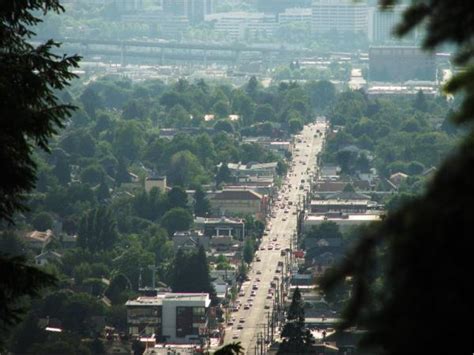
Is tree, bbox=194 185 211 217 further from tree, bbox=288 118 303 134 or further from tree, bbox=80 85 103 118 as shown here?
tree, bbox=80 85 103 118

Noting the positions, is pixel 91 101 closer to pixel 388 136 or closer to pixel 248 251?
pixel 388 136

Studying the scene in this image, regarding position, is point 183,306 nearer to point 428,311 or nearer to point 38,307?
point 38,307

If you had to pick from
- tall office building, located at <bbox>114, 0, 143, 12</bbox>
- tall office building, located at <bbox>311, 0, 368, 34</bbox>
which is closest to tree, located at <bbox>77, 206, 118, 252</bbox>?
tall office building, located at <bbox>311, 0, 368, 34</bbox>

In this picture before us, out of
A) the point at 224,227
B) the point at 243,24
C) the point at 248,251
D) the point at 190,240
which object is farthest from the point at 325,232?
the point at 243,24

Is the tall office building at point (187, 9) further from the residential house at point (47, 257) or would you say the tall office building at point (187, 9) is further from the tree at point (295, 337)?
the tree at point (295, 337)

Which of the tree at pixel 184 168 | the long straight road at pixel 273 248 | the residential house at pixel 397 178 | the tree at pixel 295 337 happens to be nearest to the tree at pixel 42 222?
the long straight road at pixel 273 248

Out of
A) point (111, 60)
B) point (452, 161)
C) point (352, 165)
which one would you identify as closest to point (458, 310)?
point (452, 161)

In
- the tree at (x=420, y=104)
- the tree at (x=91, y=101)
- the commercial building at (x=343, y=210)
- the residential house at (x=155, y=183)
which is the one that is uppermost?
the commercial building at (x=343, y=210)
